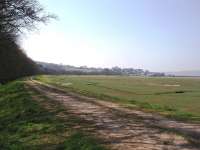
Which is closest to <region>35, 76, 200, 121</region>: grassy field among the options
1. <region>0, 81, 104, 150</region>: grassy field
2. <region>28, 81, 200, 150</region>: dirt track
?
<region>28, 81, 200, 150</region>: dirt track

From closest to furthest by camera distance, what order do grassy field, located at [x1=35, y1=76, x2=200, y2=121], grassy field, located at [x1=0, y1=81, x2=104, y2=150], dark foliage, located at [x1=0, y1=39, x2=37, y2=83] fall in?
grassy field, located at [x1=0, y1=81, x2=104, y2=150]
grassy field, located at [x1=35, y1=76, x2=200, y2=121]
dark foliage, located at [x1=0, y1=39, x2=37, y2=83]

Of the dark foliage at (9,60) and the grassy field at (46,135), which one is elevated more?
the dark foliage at (9,60)

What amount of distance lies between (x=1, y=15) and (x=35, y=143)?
18.7 meters

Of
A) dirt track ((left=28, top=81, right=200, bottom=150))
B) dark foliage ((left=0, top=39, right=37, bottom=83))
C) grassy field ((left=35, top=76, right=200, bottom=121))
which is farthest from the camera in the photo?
dark foliage ((left=0, top=39, right=37, bottom=83))

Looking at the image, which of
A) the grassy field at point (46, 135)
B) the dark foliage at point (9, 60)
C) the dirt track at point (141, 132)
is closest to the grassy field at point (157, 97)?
the dirt track at point (141, 132)

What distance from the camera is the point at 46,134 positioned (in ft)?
58.2

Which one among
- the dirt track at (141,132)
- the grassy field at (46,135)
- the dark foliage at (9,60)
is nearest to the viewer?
the dirt track at (141,132)

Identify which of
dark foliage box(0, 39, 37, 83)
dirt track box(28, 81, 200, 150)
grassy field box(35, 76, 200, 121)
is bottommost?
grassy field box(35, 76, 200, 121)

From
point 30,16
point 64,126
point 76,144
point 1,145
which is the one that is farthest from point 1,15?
point 76,144

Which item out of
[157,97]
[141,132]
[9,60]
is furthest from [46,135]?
[9,60]

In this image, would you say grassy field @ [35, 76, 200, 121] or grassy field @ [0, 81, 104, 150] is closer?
grassy field @ [0, 81, 104, 150]

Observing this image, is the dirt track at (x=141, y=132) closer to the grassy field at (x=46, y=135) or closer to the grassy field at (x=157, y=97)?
the grassy field at (x=46, y=135)

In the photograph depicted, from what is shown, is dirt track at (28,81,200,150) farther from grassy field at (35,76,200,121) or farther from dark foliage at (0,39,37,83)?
dark foliage at (0,39,37,83)

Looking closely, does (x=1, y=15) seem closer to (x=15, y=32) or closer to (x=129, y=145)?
(x=15, y=32)
